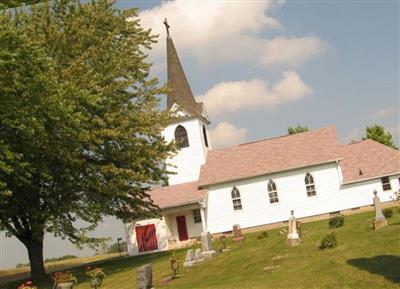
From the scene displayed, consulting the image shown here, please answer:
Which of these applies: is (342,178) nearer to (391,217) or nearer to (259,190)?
(259,190)

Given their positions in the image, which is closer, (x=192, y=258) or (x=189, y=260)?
(x=189, y=260)

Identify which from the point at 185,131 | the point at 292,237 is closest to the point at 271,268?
the point at 292,237

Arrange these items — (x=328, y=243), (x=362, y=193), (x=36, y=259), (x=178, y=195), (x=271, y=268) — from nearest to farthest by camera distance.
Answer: (x=271, y=268) → (x=328, y=243) → (x=36, y=259) → (x=362, y=193) → (x=178, y=195)

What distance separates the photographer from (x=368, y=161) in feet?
139

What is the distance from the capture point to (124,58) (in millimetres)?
30000

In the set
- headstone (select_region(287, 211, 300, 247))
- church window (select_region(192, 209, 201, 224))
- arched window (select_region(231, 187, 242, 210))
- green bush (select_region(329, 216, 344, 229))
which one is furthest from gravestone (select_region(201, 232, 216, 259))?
church window (select_region(192, 209, 201, 224))

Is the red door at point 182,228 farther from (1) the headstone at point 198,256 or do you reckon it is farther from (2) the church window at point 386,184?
(1) the headstone at point 198,256

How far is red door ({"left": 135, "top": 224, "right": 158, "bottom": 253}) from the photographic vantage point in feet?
140

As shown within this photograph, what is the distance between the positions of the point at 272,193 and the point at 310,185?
10.4 feet

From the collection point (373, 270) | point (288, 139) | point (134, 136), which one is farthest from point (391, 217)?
point (288, 139)

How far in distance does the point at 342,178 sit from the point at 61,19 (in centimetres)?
2478

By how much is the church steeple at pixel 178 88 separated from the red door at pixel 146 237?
1132 cm

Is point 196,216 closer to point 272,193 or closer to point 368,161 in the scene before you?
point 272,193

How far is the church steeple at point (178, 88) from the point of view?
4741cm
